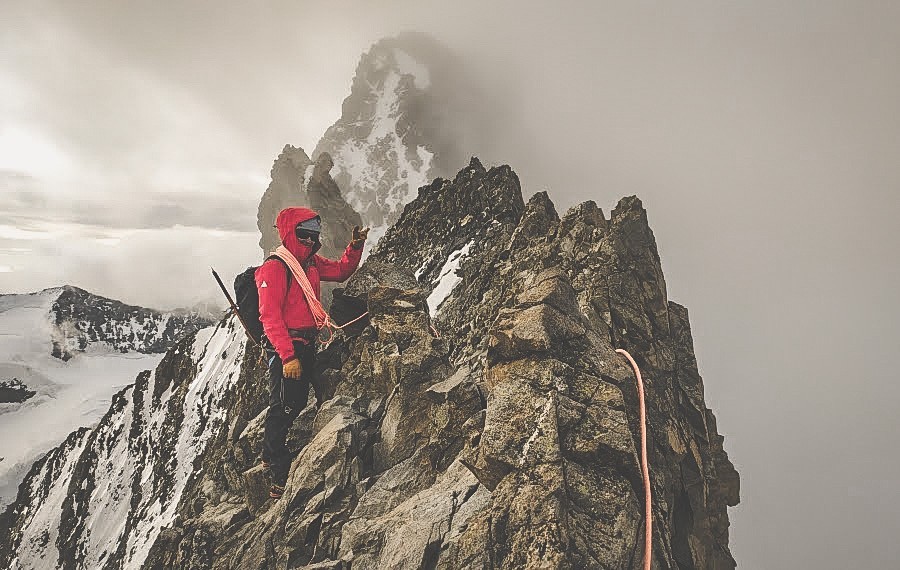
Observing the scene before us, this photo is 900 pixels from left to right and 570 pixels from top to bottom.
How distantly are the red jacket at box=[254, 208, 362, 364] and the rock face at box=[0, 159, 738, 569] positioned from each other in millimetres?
2094

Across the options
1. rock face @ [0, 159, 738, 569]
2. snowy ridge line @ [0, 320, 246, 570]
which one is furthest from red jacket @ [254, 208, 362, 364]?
snowy ridge line @ [0, 320, 246, 570]

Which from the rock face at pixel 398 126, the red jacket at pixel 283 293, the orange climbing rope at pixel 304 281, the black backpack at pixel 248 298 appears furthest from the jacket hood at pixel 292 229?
the rock face at pixel 398 126

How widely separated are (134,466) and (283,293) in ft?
201

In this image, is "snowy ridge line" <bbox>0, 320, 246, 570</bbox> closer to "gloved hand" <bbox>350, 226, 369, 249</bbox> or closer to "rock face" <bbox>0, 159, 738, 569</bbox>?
"rock face" <bbox>0, 159, 738, 569</bbox>

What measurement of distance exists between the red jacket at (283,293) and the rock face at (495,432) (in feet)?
6.87

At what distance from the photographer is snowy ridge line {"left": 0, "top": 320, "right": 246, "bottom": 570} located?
42250 mm

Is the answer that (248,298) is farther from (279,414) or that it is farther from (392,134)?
(392,134)

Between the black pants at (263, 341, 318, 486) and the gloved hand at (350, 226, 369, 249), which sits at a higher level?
the gloved hand at (350, 226, 369, 249)

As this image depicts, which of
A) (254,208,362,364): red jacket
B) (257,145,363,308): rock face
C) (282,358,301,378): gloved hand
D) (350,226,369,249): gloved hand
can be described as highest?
(257,145,363,308): rock face

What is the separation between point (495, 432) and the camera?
5.54 m

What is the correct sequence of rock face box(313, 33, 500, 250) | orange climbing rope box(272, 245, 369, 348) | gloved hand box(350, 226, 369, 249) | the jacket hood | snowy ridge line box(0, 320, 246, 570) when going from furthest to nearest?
1. rock face box(313, 33, 500, 250)
2. snowy ridge line box(0, 320, 246, 570)
3. gloved hand box(350, 226, 369, 249)
4. the jacket hood
5. orange climbing rope box(272, 245, 369, 348)

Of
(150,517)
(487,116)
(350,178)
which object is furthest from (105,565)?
(487,116)

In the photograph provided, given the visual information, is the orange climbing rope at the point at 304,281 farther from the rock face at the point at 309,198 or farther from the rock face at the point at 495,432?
the rock face at the point at 309,198

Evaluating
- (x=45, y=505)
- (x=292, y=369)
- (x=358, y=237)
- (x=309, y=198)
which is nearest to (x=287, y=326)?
(x=292, y=369)
